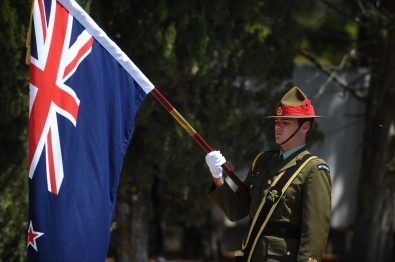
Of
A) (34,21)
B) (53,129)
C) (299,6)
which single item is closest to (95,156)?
(53,129)

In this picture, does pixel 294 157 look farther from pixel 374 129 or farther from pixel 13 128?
pixel 374 129

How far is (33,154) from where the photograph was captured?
15.0 ft

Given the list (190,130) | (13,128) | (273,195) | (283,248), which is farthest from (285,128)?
(13,128)

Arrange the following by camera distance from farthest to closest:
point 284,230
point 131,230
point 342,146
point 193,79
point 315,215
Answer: point 342,146
point 131,230
point 193,79
point 284,230
point 315,215

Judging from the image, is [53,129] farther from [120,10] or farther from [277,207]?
A: [120,10]

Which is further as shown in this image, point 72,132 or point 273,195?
point 273,195

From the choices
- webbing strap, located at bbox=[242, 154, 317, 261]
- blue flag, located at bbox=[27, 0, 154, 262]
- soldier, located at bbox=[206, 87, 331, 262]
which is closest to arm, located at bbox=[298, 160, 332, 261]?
A: soldier, located at bbox=[206, 87, 331, 262]

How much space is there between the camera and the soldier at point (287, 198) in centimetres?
462

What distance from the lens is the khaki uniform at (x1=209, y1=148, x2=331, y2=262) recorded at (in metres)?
4.60

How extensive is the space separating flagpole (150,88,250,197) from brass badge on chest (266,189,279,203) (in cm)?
30

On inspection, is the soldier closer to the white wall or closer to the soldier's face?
the soldier's face

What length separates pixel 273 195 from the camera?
4766 millimetres

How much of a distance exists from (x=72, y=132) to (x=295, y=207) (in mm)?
1255

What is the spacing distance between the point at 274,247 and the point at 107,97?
3.99 feet
